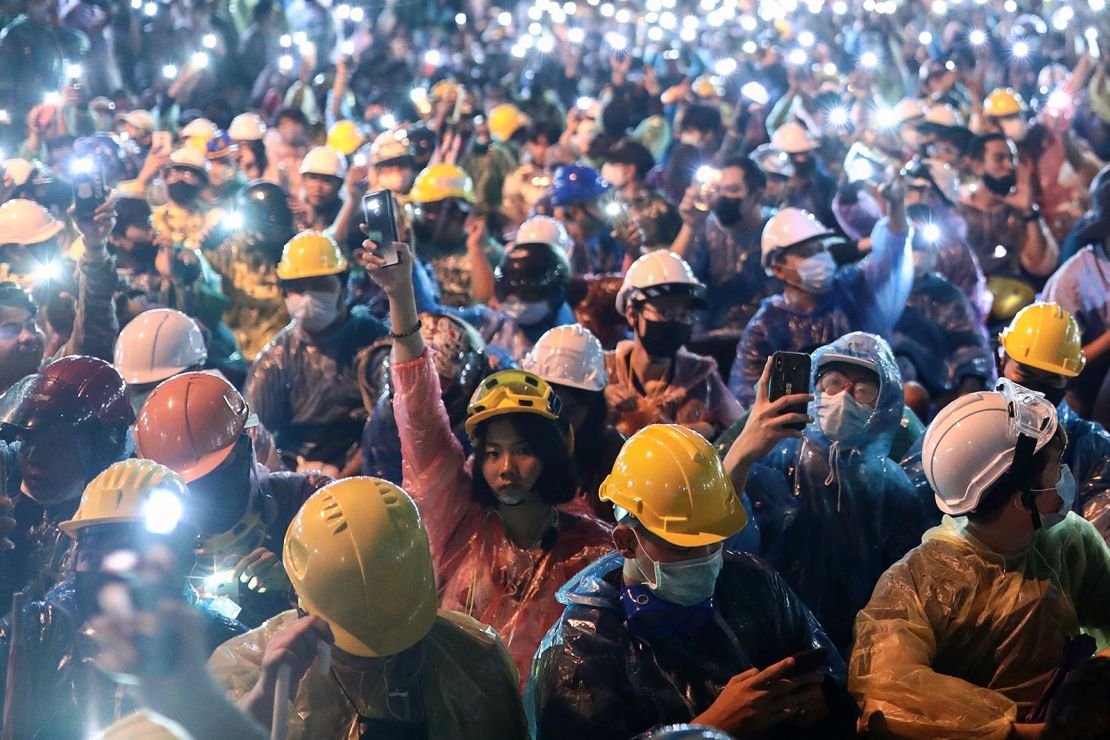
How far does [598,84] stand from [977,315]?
11.6 m

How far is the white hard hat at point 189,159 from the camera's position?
1145 centimetres

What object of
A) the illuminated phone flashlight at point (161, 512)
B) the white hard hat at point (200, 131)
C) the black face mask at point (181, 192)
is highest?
the illuminated phone flashlight at point (161, 512)

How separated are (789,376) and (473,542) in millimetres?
1245

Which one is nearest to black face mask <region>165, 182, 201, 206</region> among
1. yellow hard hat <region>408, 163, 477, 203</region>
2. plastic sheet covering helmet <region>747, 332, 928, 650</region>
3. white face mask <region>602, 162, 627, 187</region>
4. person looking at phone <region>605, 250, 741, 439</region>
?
yellow hard hat <region>408, 163, 477, 203</region>

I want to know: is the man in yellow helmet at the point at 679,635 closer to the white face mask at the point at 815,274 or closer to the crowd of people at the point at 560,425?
the crowd of people at the point at 560,425

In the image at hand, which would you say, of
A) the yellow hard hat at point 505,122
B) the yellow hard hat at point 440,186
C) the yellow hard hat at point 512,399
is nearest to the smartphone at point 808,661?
the yellow hard hat at point 512,399

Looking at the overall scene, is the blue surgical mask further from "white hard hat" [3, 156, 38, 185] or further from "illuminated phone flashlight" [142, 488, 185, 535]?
"white hard hat" [3, 156, 38, 185]

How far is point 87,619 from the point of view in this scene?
3.72m

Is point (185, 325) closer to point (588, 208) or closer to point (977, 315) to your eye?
point (588, 208)

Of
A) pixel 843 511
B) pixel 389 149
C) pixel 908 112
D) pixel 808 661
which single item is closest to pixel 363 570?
pixel 808 661

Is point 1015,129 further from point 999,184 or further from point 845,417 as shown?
point 845,417

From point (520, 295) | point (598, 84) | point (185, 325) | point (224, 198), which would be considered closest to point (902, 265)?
point (520, 295)

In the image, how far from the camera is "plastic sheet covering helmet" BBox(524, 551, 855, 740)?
3463mm

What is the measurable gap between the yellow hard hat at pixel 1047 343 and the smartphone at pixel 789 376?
1723 mm
